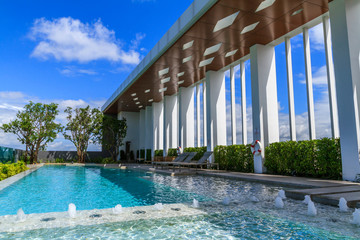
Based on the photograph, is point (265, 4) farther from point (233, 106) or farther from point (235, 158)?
point (233, 106)

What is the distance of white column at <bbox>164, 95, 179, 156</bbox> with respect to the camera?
813 inches

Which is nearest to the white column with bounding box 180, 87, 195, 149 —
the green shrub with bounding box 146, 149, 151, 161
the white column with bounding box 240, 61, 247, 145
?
the white column with bounding box 240, 61, 247, 145

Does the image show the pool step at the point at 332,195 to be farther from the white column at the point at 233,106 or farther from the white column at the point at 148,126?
the white column at the point at 148,126

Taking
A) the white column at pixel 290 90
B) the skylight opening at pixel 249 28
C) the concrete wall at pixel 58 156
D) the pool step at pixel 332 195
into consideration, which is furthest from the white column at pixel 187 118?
the concrete wall at pixel 58 156

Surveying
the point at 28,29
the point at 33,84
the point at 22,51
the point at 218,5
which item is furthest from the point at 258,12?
the point at 22,51

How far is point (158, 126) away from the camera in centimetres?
2280

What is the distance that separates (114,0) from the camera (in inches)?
520

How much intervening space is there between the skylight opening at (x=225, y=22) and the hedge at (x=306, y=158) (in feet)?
15.8

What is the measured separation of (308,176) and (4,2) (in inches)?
505

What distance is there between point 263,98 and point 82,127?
59.6 feet

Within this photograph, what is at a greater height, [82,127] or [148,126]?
[148,126]

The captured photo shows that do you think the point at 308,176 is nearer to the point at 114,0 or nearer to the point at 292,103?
the point at 292,103

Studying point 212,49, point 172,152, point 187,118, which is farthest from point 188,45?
point 172,152

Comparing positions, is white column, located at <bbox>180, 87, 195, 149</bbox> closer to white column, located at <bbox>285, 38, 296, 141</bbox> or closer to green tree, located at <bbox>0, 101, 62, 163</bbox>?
white column, located at <bbox>285, 38, 296, 141</bbox>
